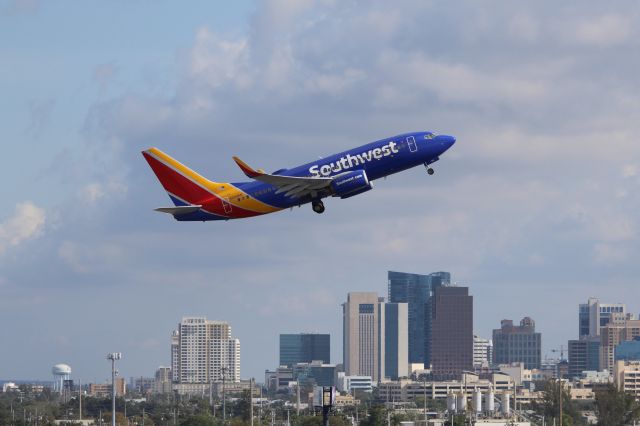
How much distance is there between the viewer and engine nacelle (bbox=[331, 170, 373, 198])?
412 ft

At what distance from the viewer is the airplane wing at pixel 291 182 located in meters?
125

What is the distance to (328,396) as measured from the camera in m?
123

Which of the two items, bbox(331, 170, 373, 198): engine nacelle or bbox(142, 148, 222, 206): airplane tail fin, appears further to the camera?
bbox(142, 148, 222, 206): airplane tail fin

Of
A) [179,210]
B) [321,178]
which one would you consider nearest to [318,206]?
[321,178]

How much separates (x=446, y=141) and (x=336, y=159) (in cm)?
1002

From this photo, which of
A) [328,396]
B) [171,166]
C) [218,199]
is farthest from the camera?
[171,166]

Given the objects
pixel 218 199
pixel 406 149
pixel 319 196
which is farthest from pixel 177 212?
pixel 406 149

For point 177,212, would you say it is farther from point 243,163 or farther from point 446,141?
point 446,141

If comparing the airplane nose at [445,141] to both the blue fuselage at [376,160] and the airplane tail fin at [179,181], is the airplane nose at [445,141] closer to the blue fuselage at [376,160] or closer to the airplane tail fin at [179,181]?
the blue fuselage at [376,160]

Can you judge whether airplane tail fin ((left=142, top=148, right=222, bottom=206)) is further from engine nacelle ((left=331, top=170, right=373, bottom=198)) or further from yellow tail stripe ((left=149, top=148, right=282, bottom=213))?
engine nacelle ((left=331, top=170, right=373, bottom=198))

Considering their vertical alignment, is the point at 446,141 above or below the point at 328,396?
above

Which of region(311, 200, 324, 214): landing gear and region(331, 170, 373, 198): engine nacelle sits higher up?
region(331, 170, 373, 198): engine nacelle

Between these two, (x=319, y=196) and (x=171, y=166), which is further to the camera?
(x=171, y=166)

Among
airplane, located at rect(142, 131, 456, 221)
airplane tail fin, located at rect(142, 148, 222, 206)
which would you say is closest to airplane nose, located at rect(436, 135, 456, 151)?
airplane, located at rect(142, 131, 456, 221)
